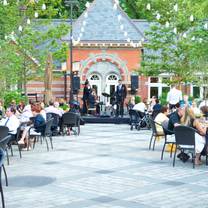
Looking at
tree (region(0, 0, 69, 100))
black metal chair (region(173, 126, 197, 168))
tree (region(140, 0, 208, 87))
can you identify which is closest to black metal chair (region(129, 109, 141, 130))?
tree (region(140, 0, 208, 87))

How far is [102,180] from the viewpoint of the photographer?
9.70 m

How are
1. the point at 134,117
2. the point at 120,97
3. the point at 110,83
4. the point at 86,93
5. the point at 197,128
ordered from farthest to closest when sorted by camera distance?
the point at 110,83 → the point at 86,93 → the point at 120,97 → the point at 134,117 → the point at 197,128

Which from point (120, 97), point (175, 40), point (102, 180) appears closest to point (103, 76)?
point (175, 40)

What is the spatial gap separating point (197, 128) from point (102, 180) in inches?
118

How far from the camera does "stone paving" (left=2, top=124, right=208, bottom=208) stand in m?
8.01

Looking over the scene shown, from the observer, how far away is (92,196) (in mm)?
8352

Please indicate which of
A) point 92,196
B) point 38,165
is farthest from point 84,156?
point 92,196

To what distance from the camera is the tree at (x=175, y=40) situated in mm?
29947

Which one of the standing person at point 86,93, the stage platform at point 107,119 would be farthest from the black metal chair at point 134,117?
the standing person at point 86,93

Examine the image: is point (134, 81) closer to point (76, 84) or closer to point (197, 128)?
point (76, 84)

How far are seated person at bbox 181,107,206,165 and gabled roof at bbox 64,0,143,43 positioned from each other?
22.5m

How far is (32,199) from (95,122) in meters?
17.9

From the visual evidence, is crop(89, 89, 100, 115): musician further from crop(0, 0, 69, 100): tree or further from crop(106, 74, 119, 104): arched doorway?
crop(106, 74, 119, 104): arched doorway

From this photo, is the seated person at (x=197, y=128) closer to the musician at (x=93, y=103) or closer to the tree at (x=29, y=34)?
the musician at (x=93, y=103)
